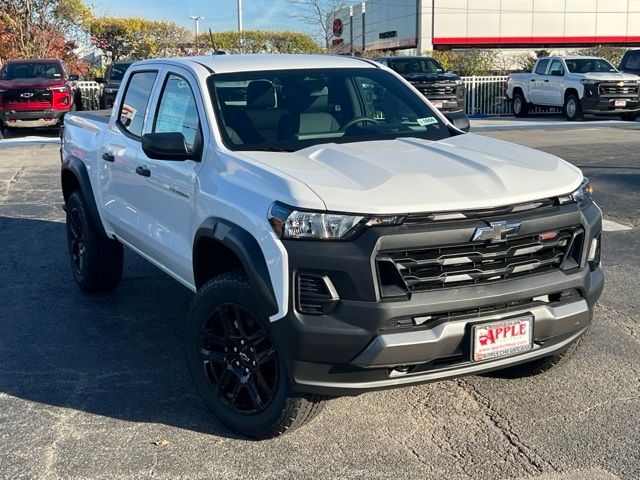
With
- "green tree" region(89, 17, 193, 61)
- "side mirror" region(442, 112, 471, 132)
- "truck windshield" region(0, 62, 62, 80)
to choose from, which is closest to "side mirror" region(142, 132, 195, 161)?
"side mirror" region(442, 112, 471, 132)

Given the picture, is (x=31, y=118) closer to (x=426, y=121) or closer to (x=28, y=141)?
→ (x=28, y=141)

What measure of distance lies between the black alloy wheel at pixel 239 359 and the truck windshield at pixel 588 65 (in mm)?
20716

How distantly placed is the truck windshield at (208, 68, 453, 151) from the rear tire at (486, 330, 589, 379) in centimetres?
142

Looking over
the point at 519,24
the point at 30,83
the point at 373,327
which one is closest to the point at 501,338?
the point at 373,327

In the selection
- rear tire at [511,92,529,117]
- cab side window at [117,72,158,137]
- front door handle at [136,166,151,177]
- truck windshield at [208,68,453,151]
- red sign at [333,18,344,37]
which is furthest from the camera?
red sign at [333,18,344,37]

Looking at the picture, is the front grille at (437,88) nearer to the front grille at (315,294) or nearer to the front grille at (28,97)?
the front grille at (28,97)

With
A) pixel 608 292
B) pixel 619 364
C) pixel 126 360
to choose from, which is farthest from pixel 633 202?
pixel 126 360

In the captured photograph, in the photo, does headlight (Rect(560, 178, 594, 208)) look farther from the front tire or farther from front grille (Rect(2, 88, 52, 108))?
front grille (Rect(2, 88, 52, 108))

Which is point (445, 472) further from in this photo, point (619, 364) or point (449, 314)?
point (619, 364)

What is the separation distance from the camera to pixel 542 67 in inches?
926

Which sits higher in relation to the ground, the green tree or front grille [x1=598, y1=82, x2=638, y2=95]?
the green tree

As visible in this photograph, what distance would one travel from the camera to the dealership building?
40.1 meters

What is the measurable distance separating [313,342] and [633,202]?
23.6 ft

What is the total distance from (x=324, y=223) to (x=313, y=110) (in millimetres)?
1598
